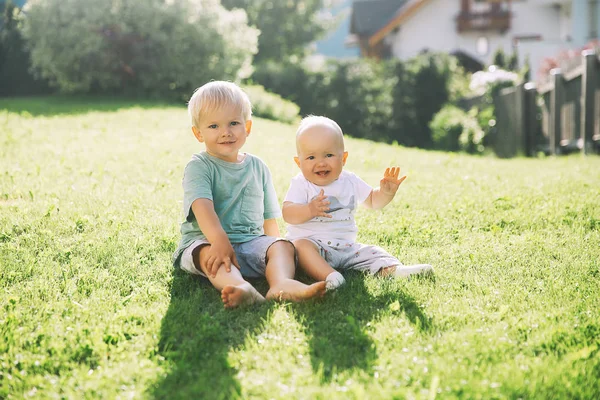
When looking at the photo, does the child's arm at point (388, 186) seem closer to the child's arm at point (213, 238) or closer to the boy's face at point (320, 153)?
the boy's face at point (320, 153)

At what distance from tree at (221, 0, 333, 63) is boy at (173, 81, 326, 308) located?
32978mm

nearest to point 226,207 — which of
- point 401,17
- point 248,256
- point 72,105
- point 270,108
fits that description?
point 248,256

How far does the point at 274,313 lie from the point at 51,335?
102 centimetres

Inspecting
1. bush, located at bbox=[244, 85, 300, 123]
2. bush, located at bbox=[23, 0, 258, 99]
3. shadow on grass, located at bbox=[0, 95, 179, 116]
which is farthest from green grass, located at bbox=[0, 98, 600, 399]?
bush, located at bbox=[23, 0, 258, 99]

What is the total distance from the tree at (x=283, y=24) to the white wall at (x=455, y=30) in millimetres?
7146

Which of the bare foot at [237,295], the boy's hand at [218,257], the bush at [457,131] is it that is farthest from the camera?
the bush at [457,131]

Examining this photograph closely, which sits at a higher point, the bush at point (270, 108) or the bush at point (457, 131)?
the bush at point (270, 108)

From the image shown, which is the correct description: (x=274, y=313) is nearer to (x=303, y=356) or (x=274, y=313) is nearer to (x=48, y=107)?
(x=303, y=356)

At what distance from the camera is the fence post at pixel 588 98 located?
10055mm

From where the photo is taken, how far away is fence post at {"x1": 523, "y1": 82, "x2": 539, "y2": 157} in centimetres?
1267

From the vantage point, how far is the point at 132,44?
1786 centimetres

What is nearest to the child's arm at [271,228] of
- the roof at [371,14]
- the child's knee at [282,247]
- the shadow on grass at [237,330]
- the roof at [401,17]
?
the child's knee at [282,247]

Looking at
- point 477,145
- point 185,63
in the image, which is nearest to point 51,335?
point 477,145

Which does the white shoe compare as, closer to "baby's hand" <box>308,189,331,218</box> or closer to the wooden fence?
"baby's hand" <box>308,189,331,218</box>
